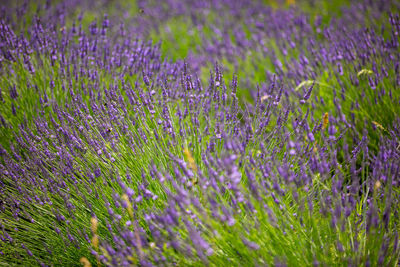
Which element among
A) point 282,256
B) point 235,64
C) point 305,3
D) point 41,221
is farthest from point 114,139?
point 305,3

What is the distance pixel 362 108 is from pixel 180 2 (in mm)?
4473

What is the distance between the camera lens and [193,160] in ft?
4.73

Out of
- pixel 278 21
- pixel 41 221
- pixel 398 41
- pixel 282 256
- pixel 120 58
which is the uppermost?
pixel 278 21

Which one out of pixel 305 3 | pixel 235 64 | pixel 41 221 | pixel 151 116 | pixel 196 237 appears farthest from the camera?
pixel 305 3

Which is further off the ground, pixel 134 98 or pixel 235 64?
pixel 235 64

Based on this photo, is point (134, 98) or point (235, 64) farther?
point (235, 64)

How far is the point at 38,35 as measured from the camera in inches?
107

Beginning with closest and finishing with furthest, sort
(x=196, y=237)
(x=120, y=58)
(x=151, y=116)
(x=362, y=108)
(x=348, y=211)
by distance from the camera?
(x=196, y=237) < (x=348, y=211) < (x=151, y=116) < (x=362, y=108) < (x=120, y=58)

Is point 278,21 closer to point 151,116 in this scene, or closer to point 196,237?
point 151,116

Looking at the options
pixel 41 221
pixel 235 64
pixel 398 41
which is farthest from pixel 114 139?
pixel 398 41

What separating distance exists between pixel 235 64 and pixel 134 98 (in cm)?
196

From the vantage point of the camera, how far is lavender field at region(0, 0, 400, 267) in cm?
146

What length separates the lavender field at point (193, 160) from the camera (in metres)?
1.46

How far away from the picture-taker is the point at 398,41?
9.55 feet
